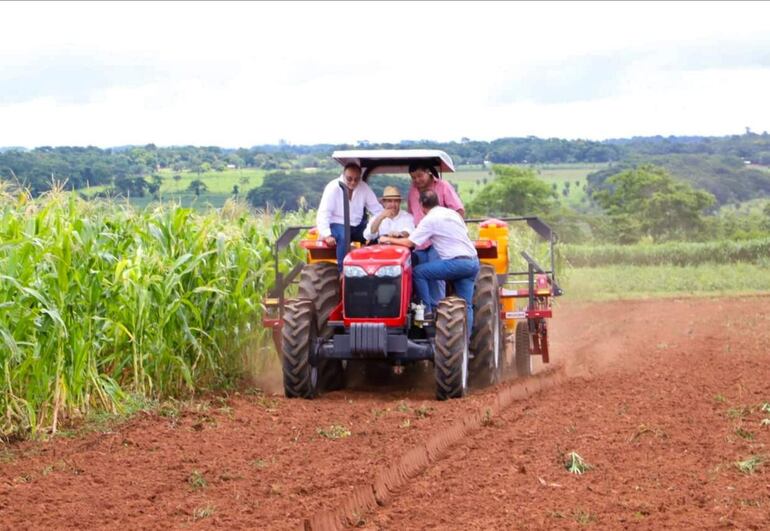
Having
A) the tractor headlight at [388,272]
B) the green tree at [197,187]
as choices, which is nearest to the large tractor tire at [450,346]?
the tractor headlight at [388,272]

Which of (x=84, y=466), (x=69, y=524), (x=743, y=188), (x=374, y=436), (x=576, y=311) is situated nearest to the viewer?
(x=69, y=524)

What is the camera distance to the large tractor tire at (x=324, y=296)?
11631 mm

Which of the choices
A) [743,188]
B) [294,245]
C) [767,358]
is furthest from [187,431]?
[743,188]

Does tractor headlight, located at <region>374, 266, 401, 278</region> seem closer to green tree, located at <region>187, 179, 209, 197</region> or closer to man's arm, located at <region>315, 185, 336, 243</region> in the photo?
man's arm, located at <region>315, 185, 336, 243</region>

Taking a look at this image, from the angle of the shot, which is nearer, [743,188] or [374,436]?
[374,436]

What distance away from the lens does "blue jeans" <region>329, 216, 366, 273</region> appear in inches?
472

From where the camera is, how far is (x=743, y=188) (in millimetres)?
70250

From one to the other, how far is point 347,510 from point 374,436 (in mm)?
2257

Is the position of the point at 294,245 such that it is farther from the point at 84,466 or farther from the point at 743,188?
the point at 743,188

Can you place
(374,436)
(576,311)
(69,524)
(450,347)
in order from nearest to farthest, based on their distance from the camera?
(69,524), (374,436), (450,347), (576,311)

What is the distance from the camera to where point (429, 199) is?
1162 cm

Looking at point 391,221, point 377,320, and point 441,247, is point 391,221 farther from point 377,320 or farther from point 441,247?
point 377,320

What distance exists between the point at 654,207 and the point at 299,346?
39.9m

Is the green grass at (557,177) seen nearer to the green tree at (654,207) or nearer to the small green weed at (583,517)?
the green tree at (654,207)
